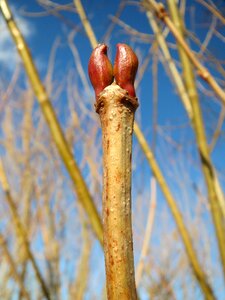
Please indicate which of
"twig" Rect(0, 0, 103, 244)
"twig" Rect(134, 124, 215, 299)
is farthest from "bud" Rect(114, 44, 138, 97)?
"twig" Rect(134, 124, 215, 299)

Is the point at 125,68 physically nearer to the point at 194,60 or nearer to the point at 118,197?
the point at 118,197

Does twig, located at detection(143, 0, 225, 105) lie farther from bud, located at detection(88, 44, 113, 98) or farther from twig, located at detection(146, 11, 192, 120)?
bud, located at detection(88, 44, 113, 98)

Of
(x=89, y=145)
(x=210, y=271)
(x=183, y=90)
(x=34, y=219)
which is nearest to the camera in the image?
(x=183, y=90)

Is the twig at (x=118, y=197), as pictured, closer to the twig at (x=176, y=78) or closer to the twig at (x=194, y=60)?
the twig at (x=194, y=60)

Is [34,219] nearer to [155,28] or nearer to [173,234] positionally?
[173,234]

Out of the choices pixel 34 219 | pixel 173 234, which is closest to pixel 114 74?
pixel 34 219

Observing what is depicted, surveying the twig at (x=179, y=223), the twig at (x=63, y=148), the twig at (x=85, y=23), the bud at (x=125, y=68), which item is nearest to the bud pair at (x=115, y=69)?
the bud at (x=125, y=68)

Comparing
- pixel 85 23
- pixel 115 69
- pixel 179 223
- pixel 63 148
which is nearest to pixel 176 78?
pixel 85 23
